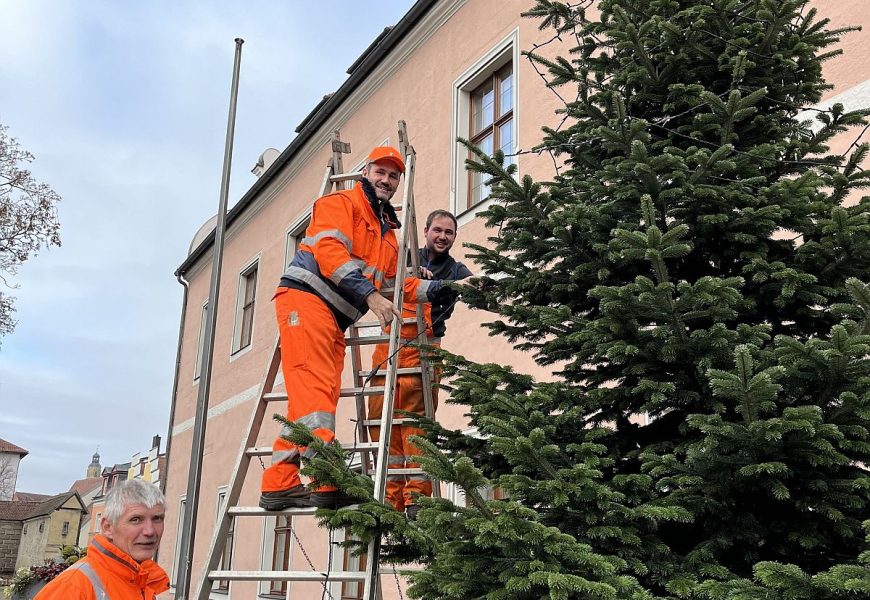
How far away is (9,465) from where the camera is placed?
3125 inches

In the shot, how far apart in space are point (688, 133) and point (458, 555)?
2.02 meters

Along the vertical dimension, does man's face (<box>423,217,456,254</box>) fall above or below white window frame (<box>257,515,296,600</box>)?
above

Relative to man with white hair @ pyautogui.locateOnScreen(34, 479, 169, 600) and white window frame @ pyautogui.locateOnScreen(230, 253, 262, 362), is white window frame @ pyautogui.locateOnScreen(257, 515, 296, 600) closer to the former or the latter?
white window frame @ pyautogui.locateOnScreen(230, 253, 262, 362)

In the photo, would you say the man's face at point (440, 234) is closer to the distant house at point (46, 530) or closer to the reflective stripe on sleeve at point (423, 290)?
the reflective stripe on sleeve at point (423, 290)

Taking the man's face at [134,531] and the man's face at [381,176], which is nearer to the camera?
the man's face at [134,531]

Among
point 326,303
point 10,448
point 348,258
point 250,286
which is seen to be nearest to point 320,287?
point 326,303

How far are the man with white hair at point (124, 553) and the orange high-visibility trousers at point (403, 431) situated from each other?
142 centimetres

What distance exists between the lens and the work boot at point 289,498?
3846 millimetres

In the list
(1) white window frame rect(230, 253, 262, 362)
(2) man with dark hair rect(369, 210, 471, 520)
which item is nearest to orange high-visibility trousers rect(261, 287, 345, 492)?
(2) man with dark hair rect(369, 210, 471, 520)

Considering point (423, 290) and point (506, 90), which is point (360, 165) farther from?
point (423, 290)

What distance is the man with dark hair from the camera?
15.0 feet

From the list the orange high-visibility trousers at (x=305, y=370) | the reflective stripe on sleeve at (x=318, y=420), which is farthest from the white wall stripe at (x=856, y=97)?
the reflective stripe on sleeve at (x=318, y=420)

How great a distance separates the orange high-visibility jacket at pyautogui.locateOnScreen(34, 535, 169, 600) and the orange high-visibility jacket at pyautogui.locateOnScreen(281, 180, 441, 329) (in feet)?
5.03

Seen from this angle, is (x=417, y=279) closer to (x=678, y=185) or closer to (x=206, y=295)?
(x=678, y=185)
